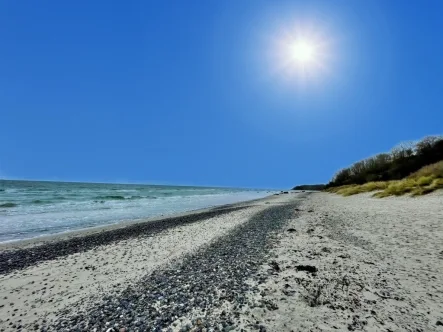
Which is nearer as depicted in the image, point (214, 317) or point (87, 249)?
point (214, 317)

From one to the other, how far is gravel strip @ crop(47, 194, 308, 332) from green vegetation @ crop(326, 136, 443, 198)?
2243 cm

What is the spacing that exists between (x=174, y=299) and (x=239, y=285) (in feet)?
4.96

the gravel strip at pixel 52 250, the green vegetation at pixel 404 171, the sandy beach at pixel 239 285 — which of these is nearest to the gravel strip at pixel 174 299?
the sandy beach at pixel 239 285

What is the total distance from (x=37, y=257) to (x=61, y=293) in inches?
207

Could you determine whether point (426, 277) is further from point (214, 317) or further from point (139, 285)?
point (139, 285)

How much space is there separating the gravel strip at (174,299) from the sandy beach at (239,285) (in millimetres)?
25

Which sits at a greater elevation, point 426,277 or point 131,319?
point 426,277

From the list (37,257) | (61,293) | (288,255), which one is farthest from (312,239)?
(37,257)

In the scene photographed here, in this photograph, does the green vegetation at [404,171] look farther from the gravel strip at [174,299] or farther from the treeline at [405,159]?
the gravel strip at [174,299]

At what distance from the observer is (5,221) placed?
2144 centimetres

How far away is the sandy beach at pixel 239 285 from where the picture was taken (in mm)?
4582

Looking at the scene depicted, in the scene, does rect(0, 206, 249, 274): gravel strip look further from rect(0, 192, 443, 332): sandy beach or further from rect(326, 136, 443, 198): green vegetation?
rect(326, 136, 443, 198): green vegetation

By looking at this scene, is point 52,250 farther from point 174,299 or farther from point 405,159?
point 405,159

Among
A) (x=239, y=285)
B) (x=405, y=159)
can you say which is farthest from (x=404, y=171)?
(x=239, y=285)
